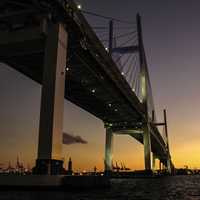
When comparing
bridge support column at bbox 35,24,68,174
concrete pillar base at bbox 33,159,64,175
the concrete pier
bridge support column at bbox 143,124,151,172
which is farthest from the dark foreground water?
the concrete pier

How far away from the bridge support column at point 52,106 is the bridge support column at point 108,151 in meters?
41.7

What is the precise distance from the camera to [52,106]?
19531mm

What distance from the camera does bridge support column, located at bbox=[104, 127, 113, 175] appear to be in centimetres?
6119

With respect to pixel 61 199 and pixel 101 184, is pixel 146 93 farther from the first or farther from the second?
pixel 61 199

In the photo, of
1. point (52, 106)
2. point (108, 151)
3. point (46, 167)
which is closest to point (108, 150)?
point (108, 151)

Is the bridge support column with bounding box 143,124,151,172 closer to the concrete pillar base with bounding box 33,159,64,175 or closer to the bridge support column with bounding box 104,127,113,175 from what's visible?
the bridge support column with bounding box 104,127,113,175

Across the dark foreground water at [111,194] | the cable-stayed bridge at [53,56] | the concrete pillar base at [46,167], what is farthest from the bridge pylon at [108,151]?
the concrete pillar base at [46,167]

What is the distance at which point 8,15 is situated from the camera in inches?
873

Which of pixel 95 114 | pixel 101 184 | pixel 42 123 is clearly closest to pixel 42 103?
pixel 42 123

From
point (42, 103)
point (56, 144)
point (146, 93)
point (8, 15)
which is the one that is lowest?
point (56, 144)

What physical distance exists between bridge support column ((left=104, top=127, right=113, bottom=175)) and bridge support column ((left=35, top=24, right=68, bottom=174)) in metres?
41.7

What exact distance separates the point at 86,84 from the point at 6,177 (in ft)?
70.2

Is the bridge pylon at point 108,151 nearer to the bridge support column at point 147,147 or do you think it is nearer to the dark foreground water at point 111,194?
the bridge support column at point 147,147

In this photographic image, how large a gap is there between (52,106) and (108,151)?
140 ft
